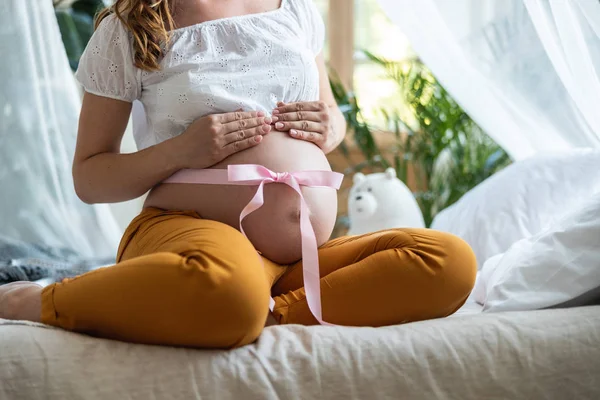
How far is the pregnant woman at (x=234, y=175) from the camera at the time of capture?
1.10 m

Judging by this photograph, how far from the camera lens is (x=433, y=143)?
251cm

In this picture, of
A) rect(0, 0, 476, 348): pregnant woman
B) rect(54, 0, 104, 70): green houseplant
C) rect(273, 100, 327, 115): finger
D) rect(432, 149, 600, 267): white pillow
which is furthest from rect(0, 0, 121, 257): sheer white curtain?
rect(432, 149, 600, 267): white pillow

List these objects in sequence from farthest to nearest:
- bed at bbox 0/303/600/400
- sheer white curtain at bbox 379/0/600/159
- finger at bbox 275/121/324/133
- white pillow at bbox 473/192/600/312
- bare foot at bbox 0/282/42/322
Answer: sheer white curtain at bbox 379/0/600/159 < finger at bbox 275/121/324/133 < white pillow at bbox 473/192/600/312 < bare foot at bbox 0/282/42/322 < bed at bbox 0/303/600/400

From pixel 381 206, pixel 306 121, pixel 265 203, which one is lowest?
pixel 381 206

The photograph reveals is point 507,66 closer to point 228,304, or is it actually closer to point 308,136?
point 308,136

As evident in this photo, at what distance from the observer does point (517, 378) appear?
3.42 feet

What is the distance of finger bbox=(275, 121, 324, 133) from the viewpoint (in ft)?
4.20

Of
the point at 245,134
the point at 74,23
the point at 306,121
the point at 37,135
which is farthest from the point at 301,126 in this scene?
the point at 74,23

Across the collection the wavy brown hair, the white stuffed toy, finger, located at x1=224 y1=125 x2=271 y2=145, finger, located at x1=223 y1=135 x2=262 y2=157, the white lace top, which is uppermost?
the wavy brown hair

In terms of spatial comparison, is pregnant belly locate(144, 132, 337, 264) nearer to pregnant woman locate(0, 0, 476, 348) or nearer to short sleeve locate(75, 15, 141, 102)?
pregnant woman locate(0, 0, 476, 348)

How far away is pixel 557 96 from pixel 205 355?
3.11 feet

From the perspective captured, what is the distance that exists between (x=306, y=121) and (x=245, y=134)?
13 cm

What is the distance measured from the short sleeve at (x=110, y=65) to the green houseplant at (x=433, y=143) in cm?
132

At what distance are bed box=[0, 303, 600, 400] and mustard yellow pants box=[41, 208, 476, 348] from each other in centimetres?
3
